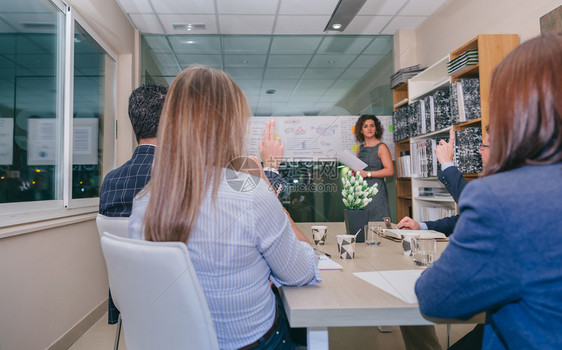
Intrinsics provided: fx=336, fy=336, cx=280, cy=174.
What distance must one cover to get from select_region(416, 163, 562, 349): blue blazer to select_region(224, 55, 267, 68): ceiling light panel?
3820 millimetres

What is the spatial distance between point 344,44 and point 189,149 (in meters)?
3.71

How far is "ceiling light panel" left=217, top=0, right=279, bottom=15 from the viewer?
3170mm

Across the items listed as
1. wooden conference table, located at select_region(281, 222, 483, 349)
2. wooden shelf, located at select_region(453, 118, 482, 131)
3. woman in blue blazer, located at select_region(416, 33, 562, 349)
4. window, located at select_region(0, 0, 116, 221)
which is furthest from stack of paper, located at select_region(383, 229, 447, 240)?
window, located at select_region(0, 0, 116, 221)

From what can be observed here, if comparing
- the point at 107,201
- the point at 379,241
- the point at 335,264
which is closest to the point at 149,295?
the point at 335,264

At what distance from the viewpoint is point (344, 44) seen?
4.02 metres

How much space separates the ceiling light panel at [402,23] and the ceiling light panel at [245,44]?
138 centimetres

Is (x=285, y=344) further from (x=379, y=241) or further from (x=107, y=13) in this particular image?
(x=107, y=13)

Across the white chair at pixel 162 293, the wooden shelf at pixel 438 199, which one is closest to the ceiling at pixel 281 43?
the wooden shelf at pixel 438 199

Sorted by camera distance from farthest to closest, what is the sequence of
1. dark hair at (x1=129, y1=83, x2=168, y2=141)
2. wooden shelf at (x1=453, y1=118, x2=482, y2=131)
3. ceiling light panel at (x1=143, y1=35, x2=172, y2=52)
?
1. ceiling light panel at (x1=143, y1=35, x2=172, y2=52)
2. wooden shelf at (x1=453, y1=118, x2=482, y2=131)
3. dark hair at (x1=129, y1=83, x2=168, y2=141)

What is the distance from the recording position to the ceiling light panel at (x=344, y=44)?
3.98m

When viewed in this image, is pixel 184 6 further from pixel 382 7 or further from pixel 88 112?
pixel 382 7

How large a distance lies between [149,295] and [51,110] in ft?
6.75

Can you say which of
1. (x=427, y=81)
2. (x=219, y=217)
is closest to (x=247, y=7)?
(x=427, y=81)

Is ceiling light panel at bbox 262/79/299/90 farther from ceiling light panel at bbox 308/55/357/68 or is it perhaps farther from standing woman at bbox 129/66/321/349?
standing woman at bbox 129/66/321/349
